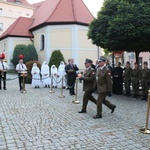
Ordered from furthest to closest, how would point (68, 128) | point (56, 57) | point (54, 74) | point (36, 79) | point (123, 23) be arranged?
1. point (56, 57)
2. point (54, 74)
3. point (36, 79)
4. point (123, 23)
5. point (68, 128)

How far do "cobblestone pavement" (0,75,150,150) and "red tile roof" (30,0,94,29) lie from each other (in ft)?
69.8

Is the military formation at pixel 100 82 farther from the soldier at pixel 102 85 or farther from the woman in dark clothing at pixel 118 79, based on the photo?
the woman in dark clothing at pixel 118 79

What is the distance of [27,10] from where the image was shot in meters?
62.7

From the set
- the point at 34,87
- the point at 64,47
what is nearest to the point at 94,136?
the point at 34,87

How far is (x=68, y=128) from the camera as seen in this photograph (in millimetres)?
6508

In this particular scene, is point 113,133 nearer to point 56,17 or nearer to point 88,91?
point 88,91

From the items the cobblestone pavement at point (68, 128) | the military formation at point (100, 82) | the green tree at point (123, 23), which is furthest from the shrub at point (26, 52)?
the military formation at point (100, 82)

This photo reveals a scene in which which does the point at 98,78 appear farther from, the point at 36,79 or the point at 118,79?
the point at 36,79

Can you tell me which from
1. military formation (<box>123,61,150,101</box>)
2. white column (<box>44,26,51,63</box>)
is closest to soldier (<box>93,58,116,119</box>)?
military formation (<box>123,61,150,101</box>)

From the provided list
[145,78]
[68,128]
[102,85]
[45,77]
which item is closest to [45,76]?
[45,77]

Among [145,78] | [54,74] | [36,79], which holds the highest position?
[54,74]

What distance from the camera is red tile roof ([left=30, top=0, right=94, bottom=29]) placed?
29.5 metres

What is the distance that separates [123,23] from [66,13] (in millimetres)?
19859

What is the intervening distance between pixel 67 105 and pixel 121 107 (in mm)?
2157
